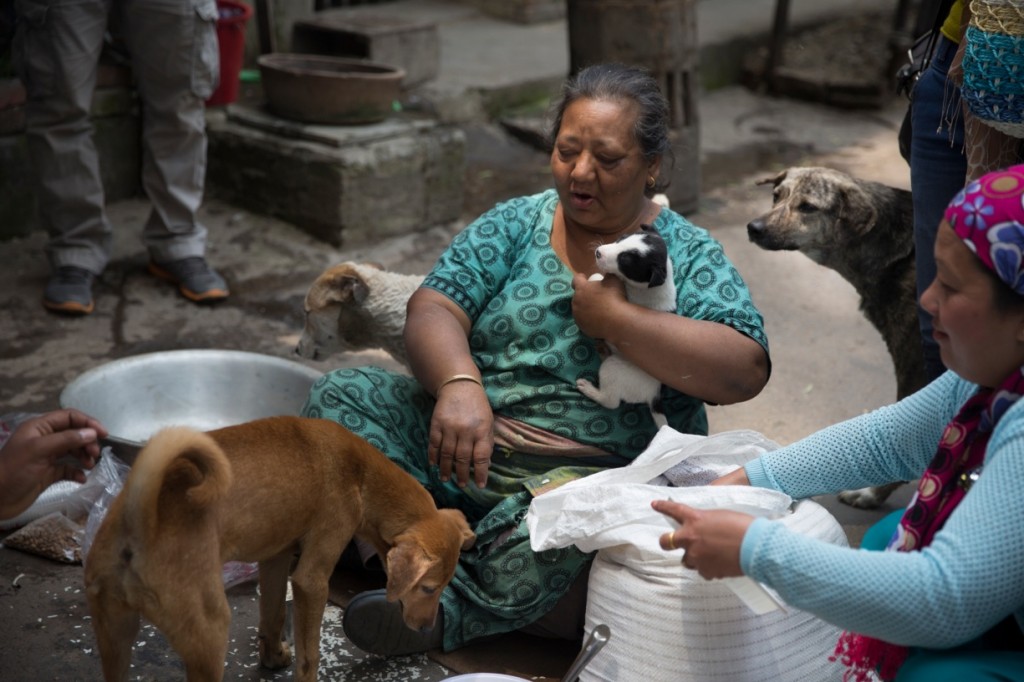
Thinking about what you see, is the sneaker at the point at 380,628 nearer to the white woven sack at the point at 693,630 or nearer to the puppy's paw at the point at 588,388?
the white woven sack at the point at 693,630

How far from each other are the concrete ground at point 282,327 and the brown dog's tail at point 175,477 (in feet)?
2.59

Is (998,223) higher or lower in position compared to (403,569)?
higher

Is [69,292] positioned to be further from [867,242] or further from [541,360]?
[867,242]

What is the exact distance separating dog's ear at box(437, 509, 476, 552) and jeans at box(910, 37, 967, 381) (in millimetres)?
1416

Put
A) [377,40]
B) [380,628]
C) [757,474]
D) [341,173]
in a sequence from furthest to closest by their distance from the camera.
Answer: [377,40] → [341,173] → [380,628] → [757,474]

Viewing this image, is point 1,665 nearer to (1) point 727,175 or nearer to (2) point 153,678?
(2) point 153,678

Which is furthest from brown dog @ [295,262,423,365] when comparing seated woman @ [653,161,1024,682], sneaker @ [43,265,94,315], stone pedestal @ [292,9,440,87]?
stone pedestal @ [292,9,440,87]

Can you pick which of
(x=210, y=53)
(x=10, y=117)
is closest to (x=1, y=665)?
(x=210, y=53)

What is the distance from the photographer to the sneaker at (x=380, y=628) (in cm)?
272

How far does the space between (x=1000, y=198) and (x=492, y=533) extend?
1.50 m

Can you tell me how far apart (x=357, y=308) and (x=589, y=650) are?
1.81 metres

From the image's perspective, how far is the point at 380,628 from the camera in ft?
9.03

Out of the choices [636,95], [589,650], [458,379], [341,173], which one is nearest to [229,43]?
[341,173]

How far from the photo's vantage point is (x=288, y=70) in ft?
18.5
